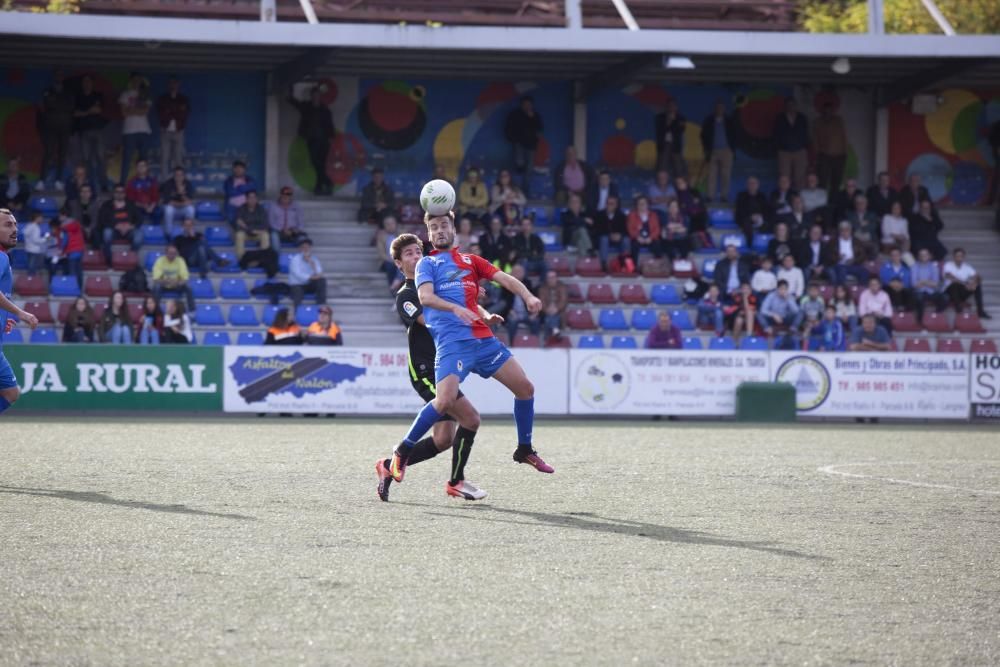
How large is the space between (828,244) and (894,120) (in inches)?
262

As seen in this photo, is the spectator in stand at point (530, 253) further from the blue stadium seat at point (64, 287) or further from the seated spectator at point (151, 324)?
the blue stadium seat at point (64, 287)

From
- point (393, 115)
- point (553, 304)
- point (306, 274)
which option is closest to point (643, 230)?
point (553, 304)

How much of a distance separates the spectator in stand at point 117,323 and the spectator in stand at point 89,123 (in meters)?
4.79

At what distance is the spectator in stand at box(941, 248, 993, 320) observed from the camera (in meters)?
25.0

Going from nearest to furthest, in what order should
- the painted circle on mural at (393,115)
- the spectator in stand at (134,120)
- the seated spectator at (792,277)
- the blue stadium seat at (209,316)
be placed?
the blue stadium seat at (209,316)
the seated spectator at (792,277)
the spectator in stand at (134,120)
the painted circle on mural at (393,115)

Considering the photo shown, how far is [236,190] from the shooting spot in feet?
81.5

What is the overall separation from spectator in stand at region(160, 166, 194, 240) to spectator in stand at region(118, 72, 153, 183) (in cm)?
136

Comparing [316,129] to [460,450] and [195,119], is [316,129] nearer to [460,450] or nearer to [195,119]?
[195,119]

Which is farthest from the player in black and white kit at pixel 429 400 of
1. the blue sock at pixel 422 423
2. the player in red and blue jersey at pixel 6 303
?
the player in red and blue jersey at pixel 6 303

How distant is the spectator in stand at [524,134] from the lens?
27109 mm

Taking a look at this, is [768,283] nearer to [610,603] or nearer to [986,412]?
[986,412]

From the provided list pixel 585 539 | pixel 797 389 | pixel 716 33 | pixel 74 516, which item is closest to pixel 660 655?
pixel 585 539

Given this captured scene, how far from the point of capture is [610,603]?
19.0 feet

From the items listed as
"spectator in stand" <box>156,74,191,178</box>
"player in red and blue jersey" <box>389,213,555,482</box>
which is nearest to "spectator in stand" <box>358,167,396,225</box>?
"spectator in stand" <box>156,74,191,178</box>
